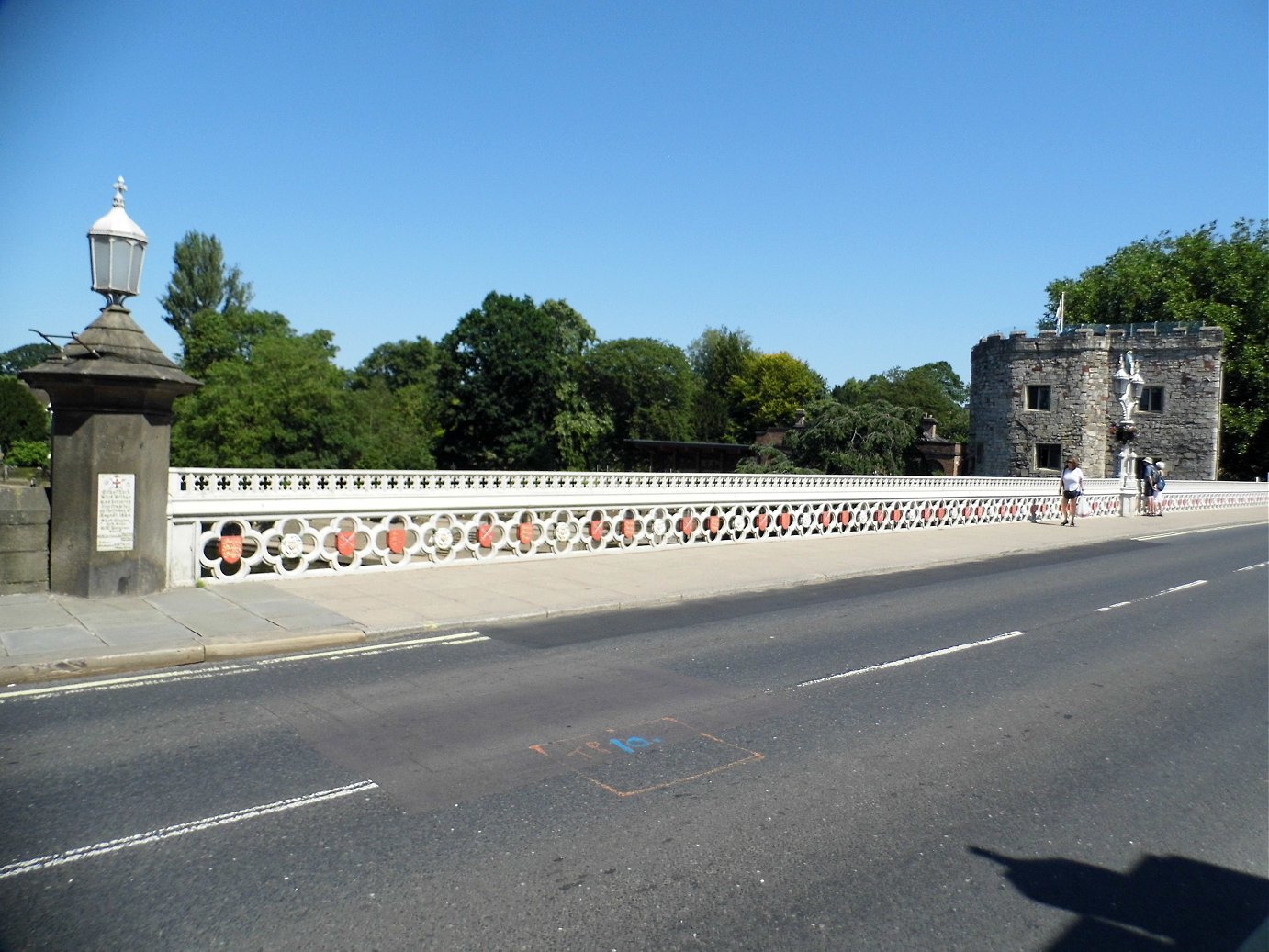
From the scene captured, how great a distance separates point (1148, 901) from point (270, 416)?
1737 inches

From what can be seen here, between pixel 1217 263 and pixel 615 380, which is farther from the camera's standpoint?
pixel 615 380

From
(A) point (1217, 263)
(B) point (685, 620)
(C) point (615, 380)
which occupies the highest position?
(A) point (1217, 263)

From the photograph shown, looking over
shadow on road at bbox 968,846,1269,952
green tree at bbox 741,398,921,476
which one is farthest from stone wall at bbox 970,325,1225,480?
shadow on road at bbox 968,846,1269,952

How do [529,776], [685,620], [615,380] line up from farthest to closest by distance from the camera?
[615,380] → [685,620] → [529,776]

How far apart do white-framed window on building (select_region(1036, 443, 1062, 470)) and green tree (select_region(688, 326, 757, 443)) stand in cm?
3012

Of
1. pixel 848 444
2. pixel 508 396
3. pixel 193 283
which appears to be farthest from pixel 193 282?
pixel 848 444

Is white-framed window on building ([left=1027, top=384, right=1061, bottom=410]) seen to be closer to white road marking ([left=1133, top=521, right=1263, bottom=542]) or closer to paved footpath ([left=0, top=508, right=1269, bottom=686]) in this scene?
white road marking ([left=1133, top=521, right=1263, bottom=542])

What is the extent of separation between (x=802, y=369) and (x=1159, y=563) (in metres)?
74.6

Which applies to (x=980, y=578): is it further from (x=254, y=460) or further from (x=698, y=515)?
(x=254, y=460)

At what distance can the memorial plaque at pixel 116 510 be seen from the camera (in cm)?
1036

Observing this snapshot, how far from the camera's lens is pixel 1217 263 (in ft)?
199

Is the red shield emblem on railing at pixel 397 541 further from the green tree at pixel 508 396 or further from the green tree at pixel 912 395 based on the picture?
the green tree at pixel 912 395

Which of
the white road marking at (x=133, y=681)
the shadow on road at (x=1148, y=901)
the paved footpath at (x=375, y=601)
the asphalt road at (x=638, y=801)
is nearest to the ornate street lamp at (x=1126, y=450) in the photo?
the paved footpath at (x=375, y=601)

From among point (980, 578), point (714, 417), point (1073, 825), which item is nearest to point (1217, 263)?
point (714, 417)
